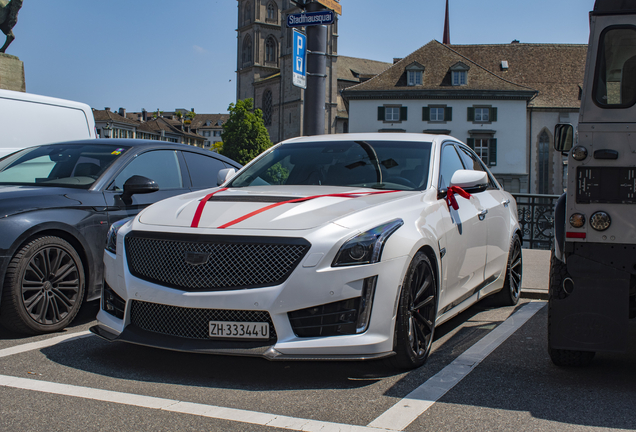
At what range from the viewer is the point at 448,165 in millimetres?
5277

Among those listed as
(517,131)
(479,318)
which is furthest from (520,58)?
(479,318)

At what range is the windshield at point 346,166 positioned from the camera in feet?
16.0

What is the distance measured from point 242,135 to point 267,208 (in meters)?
66.2

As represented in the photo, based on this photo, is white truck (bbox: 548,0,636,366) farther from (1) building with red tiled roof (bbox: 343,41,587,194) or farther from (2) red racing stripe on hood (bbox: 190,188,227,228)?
(1) building with red tiled roof (bbox: 343,41,587,194)

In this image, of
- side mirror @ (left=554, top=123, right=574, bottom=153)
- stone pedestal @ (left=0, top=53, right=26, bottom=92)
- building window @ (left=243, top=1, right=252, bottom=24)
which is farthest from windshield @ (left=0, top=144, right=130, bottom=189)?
building window @ (left=243, top=1, right=252, bottom=24)

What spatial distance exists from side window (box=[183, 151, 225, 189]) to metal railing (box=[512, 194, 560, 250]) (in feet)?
24.2

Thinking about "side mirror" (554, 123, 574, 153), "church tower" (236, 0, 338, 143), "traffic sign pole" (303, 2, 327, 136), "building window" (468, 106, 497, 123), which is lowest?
"side mirror" (554, 123, 574, 153)

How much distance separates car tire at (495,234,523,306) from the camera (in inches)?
252

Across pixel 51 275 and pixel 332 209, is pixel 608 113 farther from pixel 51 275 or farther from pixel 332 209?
pixel 51 275

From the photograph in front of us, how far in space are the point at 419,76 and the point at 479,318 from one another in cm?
5573

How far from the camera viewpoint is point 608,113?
3590 mm

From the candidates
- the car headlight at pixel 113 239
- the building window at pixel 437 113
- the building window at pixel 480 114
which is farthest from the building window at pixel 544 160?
the car headlight at pixel 113 239

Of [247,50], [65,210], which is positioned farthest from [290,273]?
[247,50]

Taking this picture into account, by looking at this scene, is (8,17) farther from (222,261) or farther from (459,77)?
(459,77)
